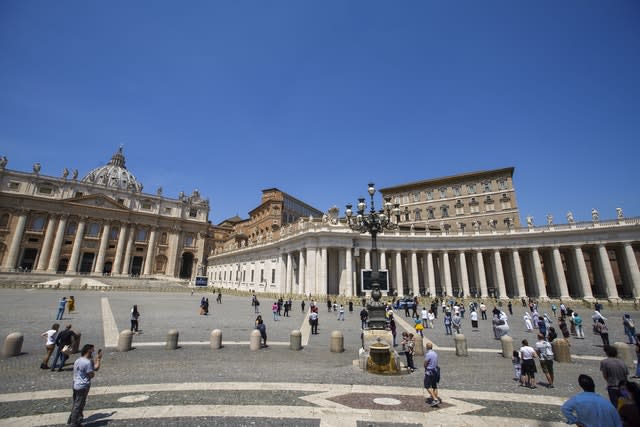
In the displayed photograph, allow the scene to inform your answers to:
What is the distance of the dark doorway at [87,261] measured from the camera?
65375mm

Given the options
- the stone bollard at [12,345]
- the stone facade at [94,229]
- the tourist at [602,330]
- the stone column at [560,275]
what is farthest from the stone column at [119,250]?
the stone column at [560,275]

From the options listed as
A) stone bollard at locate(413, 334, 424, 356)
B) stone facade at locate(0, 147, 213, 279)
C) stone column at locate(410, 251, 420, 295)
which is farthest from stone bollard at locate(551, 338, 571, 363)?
stone facade at locate(0, 147, 213, 279)

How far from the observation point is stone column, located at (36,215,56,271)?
59.6m

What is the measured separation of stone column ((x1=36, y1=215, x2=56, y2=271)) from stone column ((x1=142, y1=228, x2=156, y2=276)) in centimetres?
1814

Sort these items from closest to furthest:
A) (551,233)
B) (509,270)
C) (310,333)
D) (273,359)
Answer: (273,359) → (310,333) → (551,233) → (509,270)

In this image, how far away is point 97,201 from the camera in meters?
67.2

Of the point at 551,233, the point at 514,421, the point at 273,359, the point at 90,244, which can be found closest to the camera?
the point at 514,421

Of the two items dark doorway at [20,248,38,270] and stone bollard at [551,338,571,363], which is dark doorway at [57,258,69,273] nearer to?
dark doorway at [20,248,38,270]

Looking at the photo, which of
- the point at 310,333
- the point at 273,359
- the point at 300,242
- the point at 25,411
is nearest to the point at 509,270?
the point at 300,242

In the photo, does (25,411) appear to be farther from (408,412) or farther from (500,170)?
(500,170)

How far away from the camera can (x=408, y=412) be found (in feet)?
20.0

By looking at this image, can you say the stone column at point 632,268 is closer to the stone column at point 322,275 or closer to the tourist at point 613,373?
the stone column at point 322,275

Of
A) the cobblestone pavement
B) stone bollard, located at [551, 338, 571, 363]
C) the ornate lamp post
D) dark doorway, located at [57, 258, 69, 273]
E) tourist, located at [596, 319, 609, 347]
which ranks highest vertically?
dark doorway, located at [57, 258, 69, 273]

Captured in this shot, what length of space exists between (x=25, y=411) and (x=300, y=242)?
3544 cm
